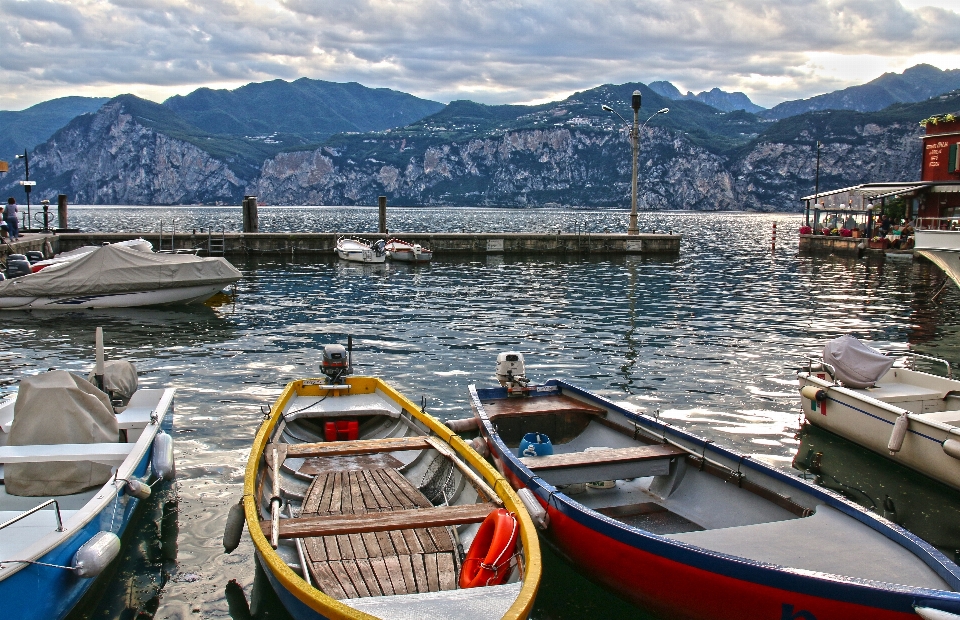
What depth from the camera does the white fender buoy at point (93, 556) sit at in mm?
6457

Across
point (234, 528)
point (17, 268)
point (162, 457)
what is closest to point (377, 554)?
point (234, 528)

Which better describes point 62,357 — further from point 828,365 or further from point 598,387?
point 828,365

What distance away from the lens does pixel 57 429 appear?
891 centimetres

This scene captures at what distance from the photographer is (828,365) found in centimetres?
1391

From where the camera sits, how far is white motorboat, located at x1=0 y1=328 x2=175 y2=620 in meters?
6.17

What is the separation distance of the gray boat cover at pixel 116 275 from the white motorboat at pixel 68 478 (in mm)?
17736

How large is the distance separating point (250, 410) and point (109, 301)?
1562cm

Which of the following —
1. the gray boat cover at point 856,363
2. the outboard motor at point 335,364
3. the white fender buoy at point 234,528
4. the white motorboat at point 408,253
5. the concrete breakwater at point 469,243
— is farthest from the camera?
the concrete breakwater at point 469,243

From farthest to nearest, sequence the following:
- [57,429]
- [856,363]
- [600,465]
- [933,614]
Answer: [856,363], [600,465], [57,429], [933,614]

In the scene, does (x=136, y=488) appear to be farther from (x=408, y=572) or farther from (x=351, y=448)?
(x=408, y=572)

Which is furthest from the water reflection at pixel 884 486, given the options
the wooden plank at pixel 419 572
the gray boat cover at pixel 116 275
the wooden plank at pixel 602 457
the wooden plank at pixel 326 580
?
the gray boat cover at pixel 116 275

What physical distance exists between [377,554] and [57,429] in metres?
4.65

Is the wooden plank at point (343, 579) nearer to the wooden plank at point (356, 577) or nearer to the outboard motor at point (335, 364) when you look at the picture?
the wooden plank at point (356, 577)

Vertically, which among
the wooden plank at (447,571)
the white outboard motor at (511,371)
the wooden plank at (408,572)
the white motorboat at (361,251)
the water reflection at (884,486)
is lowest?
the water reflection at (884,486)
